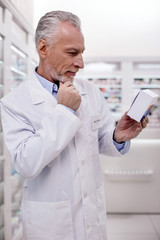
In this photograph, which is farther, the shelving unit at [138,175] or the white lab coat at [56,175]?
the shelving unit at [138,175]

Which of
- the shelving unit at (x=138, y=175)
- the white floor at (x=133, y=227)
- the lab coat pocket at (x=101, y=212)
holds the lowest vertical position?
the white floor at (x=133, y=227)

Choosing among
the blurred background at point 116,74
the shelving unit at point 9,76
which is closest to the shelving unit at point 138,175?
the blurred background at point 116,74

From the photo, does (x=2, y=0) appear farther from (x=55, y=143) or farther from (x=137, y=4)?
(x=55, y=143)

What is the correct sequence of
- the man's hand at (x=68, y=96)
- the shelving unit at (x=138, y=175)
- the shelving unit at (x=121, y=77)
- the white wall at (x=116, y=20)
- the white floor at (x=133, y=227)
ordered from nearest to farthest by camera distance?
the man's hand at (x=68, y=96)
the white wall at (x=116, y=20)
the white floor at (x=133, y=227)
the shelving unit at (x=138, y=175)
the shelving unit at (x=121, y=77)

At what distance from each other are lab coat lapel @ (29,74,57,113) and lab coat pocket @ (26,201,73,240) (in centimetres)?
41

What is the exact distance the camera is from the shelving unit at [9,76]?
2.09 m

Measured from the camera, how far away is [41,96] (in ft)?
4.07

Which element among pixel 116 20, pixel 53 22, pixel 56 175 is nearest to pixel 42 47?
pixel 53 22

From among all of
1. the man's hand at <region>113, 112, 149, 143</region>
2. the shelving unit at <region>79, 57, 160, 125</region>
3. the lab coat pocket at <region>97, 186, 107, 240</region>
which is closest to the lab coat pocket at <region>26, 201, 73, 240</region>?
the lab coat pocket at <region>97, 186, 107, 240</region>

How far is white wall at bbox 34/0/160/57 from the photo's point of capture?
2283 mm

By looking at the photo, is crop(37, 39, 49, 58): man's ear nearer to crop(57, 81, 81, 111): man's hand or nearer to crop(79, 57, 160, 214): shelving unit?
crop(57, 81, 81, 111): man's hand

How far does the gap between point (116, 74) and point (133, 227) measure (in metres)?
1.92

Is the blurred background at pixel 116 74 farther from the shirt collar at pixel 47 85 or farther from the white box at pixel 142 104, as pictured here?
the white box at pixel 142 104

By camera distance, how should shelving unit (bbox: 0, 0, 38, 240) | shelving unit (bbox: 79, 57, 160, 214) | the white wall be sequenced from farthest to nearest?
shelving unit (bbox: 79, 57, 160, 214), the white wall, shelving unit (bbox: 0, 0, 38, 240)
